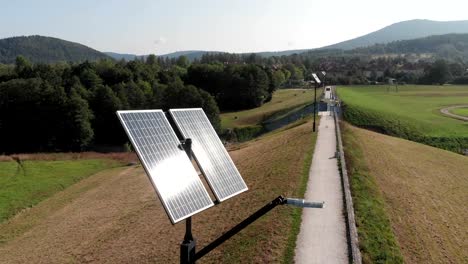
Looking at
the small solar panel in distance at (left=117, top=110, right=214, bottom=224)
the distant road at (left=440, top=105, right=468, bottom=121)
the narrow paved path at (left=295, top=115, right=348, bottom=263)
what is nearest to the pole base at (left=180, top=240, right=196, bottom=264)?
the small solar panel in distance at (left=117, top=110, right=214, bottom=224)

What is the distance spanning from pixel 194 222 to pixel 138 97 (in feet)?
268

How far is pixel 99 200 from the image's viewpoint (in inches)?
1505

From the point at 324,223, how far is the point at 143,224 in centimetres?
1226

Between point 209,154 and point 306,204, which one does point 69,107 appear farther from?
point 306,204

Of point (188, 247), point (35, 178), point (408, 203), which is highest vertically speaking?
point (188, 247)

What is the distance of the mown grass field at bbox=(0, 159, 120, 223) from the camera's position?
41100 millimetres

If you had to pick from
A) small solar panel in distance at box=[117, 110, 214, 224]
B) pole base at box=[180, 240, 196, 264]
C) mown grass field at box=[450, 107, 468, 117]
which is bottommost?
mown grass field at box=[450, 107, 468, 117]

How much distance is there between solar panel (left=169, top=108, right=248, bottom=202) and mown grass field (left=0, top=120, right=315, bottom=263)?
603 cm

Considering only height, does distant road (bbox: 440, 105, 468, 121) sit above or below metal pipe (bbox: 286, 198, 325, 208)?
below

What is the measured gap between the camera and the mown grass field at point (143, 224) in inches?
859

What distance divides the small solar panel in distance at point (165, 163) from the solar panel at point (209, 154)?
1.92ft

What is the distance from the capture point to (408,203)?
29.0 meters

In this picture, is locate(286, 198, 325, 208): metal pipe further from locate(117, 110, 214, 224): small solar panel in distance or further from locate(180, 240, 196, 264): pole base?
locate(180, 240, 196, 264): pole base

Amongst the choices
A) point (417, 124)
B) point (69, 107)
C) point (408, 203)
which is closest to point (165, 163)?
point (408, 203)
